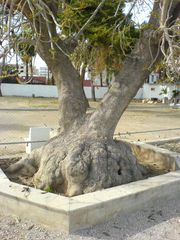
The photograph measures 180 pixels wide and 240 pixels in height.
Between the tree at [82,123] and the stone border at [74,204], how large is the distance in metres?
0.45

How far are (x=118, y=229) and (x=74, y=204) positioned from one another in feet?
1.75

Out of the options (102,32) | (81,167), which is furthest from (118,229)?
(102,32)

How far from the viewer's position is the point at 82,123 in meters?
4.98

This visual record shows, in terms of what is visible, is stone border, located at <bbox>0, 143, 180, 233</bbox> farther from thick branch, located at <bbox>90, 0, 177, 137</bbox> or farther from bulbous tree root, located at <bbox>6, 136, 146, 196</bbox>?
thick branch, located at <bbox>90, 0, 177, 137</bbox>

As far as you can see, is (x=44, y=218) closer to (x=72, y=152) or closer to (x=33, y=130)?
(x=72, y=152)

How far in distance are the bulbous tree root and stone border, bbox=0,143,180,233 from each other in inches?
13.9

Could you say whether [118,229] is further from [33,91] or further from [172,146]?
[33,91]

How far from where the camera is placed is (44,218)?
3.51 meters

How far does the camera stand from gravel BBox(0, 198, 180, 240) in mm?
3357

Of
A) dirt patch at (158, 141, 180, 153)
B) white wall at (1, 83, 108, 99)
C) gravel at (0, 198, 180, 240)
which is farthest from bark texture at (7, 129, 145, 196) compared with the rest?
white wall at (1, 83, 108, 99)

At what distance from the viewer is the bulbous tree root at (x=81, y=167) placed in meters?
4.31

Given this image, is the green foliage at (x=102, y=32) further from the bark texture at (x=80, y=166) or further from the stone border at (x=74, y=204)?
the stone border at (x=74, y=204)

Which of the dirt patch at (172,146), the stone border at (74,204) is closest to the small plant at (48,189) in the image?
the stone border at (74,204)

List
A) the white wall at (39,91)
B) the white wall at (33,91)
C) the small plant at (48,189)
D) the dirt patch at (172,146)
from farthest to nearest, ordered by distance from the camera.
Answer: the white wall at (33,91), the white wall at (39,91), the dirt patch at (172,146), the small plant at (48,189)
